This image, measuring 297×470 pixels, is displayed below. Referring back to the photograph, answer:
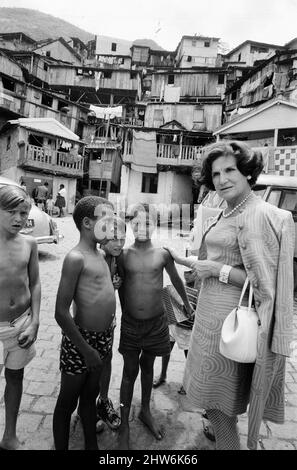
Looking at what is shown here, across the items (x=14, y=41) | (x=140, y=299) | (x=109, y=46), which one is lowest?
(x=140, y=299)

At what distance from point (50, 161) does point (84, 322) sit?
2373 centimetres

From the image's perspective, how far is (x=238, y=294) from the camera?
1.81m

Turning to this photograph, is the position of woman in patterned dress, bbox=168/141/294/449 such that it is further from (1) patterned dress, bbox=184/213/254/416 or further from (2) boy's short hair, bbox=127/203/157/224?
(2) boy's short hair, bbox=127/203/157/224

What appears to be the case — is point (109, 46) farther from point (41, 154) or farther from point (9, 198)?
point (9, 198)

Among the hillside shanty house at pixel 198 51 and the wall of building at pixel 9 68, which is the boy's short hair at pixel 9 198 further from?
the hillside shanty house at pixel 198 51

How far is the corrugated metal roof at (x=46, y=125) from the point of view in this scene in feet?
69.1

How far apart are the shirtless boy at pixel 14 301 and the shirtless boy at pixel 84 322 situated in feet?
1.27

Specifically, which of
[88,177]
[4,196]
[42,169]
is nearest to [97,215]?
[4,196]

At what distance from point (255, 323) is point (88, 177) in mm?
29104

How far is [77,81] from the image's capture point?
113ft

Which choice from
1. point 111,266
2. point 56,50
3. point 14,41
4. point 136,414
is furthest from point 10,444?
point 14,41

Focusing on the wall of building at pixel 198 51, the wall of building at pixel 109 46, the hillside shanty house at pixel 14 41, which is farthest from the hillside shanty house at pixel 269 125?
the hillside shanty house at pixel 14 41

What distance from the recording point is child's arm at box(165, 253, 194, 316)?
2.37m

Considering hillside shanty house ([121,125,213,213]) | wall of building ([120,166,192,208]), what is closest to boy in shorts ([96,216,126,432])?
hillside shanty house ([121,125,213,213])
